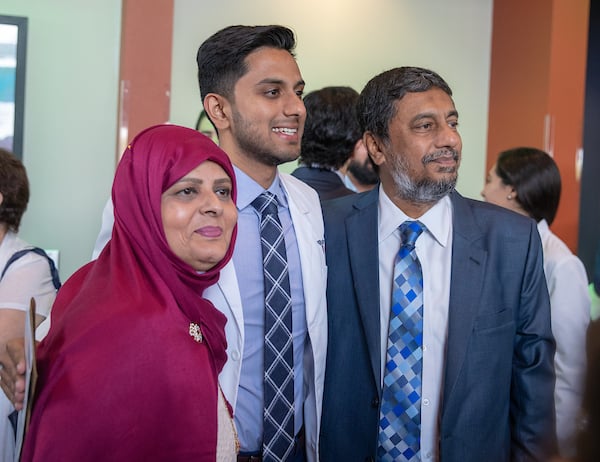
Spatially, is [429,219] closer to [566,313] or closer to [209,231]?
[209,231]

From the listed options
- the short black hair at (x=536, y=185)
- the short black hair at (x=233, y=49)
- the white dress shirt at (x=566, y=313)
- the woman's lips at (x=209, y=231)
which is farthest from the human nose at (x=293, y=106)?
the short black hair at (x=536, y=185)

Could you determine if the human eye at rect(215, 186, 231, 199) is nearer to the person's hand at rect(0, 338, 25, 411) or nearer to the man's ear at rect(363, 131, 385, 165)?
the person's hand at rect(0, 338, 25, 411)

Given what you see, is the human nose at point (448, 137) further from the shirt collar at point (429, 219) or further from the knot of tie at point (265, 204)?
the knot of tie at point (265, 204)

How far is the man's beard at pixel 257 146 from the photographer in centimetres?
206

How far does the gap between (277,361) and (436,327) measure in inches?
18.2

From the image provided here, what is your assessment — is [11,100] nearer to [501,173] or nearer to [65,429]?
[501,173]

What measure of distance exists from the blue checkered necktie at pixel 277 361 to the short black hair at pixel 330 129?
1.13 meters

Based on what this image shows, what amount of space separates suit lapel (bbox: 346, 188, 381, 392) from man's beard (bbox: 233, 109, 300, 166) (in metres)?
0.29

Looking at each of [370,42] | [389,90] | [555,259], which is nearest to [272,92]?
[389,90]

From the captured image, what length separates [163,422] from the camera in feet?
4.93

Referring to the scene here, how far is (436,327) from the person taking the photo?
205 centimetres

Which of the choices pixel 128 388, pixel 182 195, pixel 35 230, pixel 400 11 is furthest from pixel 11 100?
pixel 128 388

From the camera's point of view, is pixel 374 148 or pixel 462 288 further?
pixel 374 148

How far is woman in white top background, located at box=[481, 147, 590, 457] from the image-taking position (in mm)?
2693
